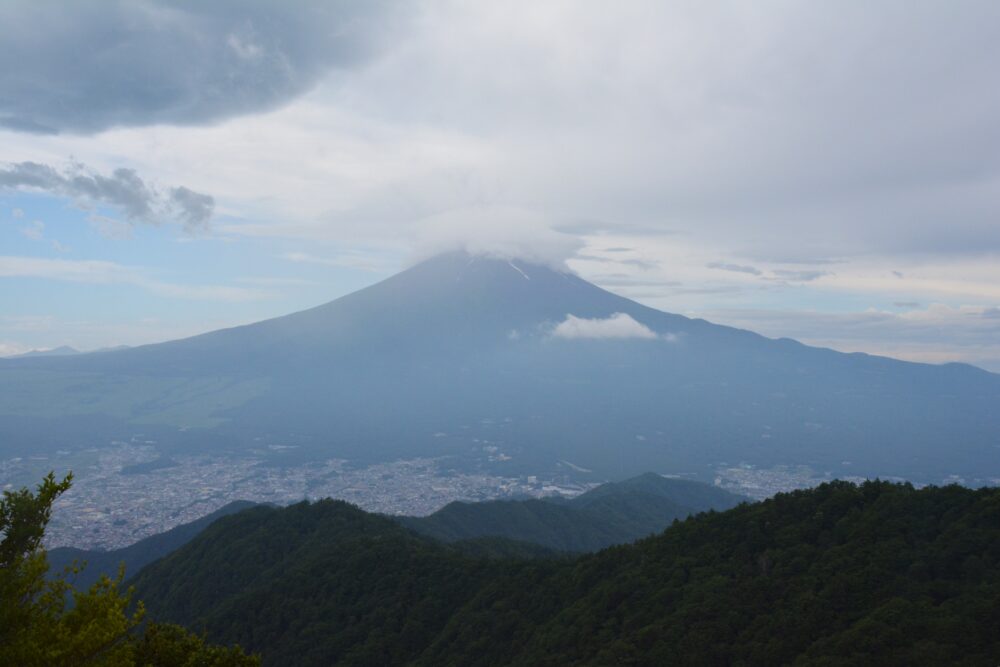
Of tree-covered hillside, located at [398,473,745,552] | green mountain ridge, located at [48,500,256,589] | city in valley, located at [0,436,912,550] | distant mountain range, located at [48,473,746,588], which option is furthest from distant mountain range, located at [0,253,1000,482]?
green mountain ridge, located at [48,500,256,589]

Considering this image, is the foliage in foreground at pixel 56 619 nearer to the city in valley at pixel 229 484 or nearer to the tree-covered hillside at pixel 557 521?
the tree-covered hillside at pixel 557 521

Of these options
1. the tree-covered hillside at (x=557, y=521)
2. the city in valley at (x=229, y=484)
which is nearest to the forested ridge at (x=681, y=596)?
the tree-covered hillside at (x=557, y=521)

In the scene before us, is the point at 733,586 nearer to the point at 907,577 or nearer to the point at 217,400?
the point at 907,577

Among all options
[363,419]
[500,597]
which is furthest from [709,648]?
Result: [363,419]

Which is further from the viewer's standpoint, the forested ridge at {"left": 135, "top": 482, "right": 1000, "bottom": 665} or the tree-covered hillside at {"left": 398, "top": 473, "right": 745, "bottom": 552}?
the tree-covered hillside at {"left": 398, "top": 473, "right": 745, "bottom": 552}

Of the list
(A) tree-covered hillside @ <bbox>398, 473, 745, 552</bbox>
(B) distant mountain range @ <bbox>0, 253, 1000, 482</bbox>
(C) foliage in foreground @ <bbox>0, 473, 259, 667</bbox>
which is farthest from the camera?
(B) distant mountain range @ <bbox>0, 253, 1000, 482</bbox>

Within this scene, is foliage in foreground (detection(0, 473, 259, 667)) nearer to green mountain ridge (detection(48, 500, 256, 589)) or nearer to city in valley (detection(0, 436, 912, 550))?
green mountain ridge (detection(48, 500, 256, 589))
